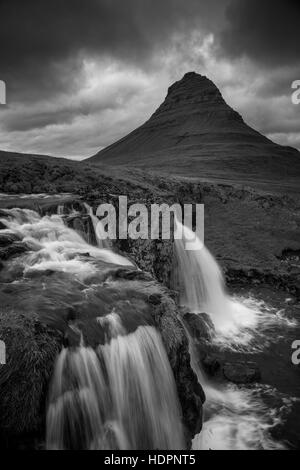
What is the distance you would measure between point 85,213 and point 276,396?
13552mm

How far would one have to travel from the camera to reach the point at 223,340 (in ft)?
56.4

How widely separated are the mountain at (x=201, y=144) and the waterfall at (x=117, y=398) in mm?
71216

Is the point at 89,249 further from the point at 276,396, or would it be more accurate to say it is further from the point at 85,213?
the point at 276,396

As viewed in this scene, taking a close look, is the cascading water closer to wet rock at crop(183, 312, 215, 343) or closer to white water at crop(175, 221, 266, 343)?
wet rock at crop(183, 312, 215, 343)

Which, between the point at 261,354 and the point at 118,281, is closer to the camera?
the point at 118,281

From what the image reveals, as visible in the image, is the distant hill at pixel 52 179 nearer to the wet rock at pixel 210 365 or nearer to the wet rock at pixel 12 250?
the wet rock at pixel 12 250

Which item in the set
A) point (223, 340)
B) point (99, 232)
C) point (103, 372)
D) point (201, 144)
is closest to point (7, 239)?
point (99, 232)

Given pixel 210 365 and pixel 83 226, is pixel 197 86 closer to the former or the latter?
pixel 83 226

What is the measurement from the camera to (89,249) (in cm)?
1652

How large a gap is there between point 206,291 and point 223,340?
17.4 ft

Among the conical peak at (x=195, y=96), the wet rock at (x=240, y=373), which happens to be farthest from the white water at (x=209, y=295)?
the conical peak at (x=195, y=96)
